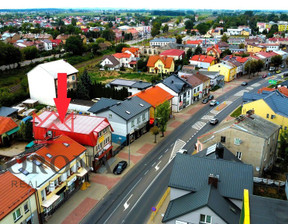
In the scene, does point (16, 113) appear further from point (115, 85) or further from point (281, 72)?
point (281, 72)

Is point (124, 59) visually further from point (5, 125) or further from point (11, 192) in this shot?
point (11, 192)

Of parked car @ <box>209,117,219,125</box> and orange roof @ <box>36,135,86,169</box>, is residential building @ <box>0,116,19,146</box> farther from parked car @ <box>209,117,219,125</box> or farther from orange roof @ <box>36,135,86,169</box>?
parked car @ <box>209,117,219,125</box>

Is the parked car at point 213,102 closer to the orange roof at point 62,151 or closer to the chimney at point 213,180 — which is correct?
the orange roof at point 62,151

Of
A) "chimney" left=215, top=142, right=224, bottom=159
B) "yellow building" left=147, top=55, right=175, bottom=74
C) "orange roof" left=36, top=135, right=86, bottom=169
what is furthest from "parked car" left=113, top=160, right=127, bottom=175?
"yellow building" left=147, top=55, right=175, bottom=74

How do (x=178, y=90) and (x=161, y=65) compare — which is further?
(x=161, y=65)

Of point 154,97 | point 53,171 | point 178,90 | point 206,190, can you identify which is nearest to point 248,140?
point 206,190
